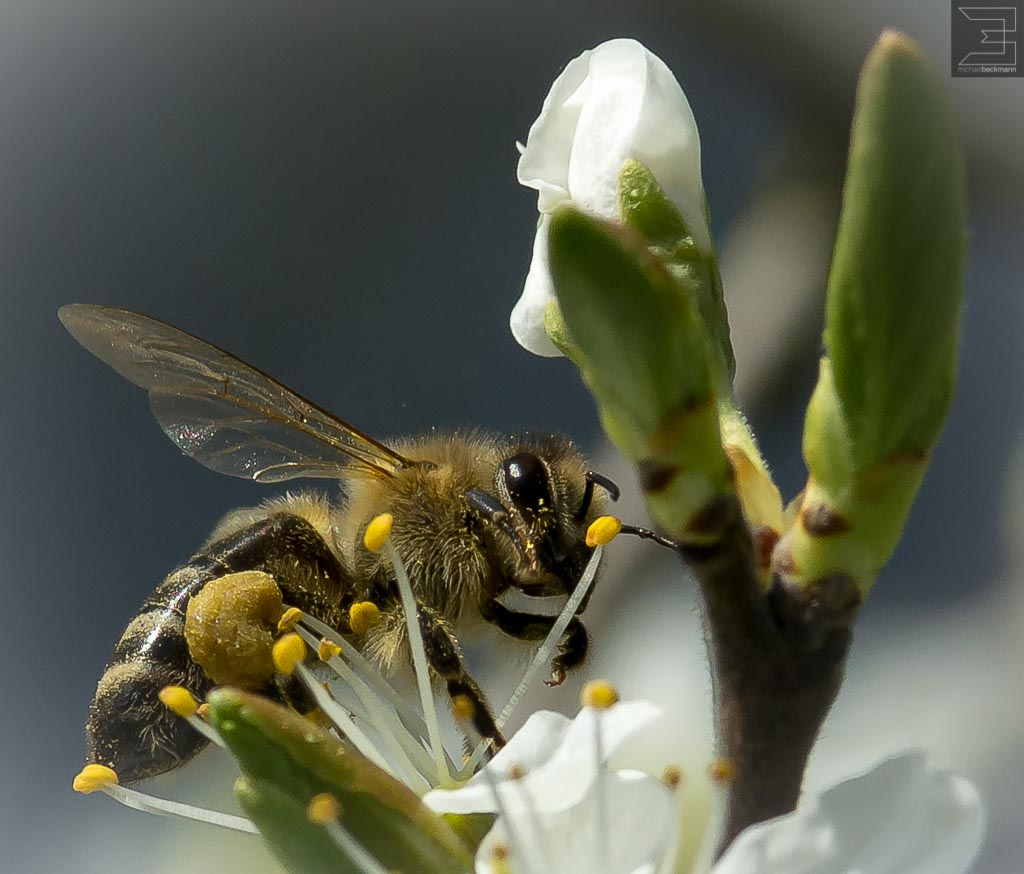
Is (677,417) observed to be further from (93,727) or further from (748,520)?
(93,727)

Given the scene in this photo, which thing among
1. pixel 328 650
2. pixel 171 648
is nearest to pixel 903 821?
pixel 328 650

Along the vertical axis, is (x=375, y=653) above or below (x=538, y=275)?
below

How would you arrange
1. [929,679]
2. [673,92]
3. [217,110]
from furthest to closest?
1. [217,110]
2. [929,679]
3. [673,92]

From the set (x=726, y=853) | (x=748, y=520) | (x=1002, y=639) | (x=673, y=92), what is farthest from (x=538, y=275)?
(x=1002, y=639)

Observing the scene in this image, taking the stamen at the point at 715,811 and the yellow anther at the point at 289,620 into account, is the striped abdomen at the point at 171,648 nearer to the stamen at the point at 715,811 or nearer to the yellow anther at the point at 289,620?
the yellow anther at the point at 289,620

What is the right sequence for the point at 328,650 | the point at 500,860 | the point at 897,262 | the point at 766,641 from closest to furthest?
the point at 897,262
the point at 766,641
the point at 500,860
the point at 328,650

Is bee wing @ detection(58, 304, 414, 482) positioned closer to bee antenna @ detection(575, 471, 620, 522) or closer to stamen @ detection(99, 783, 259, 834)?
bee antenna @ detection(575, 471, 620, 522)

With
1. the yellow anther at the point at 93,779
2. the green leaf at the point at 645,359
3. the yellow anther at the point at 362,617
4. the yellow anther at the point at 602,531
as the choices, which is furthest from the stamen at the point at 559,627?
the green leaf at the point at 645,359

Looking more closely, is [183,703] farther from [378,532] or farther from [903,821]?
[903,821]
